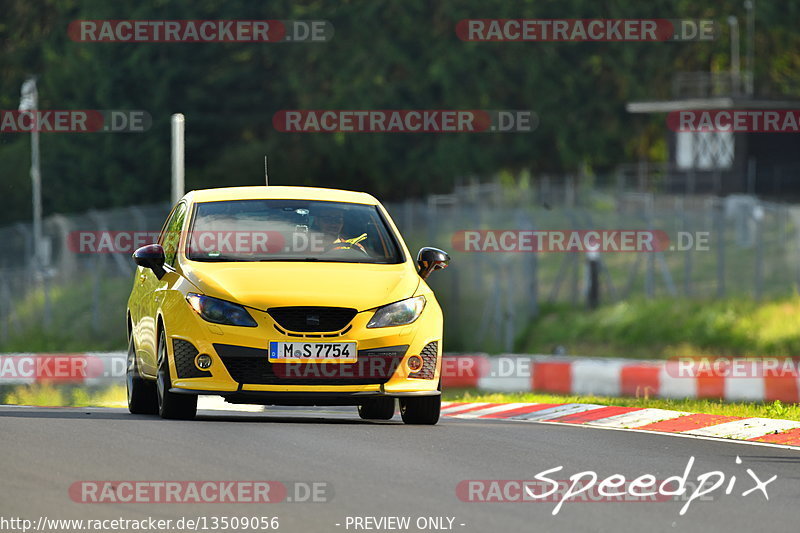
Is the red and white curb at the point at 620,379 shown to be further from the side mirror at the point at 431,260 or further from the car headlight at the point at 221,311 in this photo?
the car headlight at the point at 221,311

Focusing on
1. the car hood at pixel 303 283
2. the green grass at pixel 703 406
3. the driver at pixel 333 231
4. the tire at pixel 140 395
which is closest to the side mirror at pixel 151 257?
the car hood at pixel 303 283

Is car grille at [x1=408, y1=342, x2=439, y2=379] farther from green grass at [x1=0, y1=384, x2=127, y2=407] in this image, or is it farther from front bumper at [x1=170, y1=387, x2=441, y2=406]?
green grass at [x1=0, y1=384, x2=127, y2=407]

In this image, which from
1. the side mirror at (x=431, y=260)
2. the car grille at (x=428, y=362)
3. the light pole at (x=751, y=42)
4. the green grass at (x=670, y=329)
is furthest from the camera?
the light pole at (x=751, y=42)

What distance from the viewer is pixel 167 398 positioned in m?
14.2

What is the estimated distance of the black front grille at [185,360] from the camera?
13656 millimetres

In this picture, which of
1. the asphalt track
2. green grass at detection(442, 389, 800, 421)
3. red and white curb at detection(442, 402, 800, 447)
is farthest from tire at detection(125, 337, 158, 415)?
green grass at detection(442, 389, 800, 421)

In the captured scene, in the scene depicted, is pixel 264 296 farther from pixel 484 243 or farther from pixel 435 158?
pixel 435 158

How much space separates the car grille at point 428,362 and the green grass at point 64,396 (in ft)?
22.0

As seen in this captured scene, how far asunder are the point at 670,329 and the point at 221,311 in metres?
24.3

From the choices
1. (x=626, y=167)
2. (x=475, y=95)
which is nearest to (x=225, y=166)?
(x=475, y=95)

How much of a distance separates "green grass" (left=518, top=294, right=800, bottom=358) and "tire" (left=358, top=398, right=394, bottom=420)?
1889cm

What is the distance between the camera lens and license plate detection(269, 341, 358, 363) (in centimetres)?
1346

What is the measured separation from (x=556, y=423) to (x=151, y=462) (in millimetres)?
4850

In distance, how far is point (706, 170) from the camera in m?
65.4
